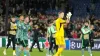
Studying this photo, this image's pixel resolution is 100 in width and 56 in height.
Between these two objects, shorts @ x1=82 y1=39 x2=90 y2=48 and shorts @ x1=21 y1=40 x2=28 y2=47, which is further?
shorts @ x1=82 y1=39 x2=90 y2=48

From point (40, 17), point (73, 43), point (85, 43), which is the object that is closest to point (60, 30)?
point (85, 43)

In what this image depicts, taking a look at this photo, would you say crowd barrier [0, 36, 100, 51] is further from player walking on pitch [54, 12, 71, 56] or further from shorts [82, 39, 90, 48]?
player walking on pitch [54, 12, 71, 56]

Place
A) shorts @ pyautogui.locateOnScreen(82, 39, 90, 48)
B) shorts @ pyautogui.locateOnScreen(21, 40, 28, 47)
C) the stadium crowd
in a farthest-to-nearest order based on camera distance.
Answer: the stadium crowd < shorts @ pyautogui.locateOnScreen(82, 39, 90, 48) < shorts @ pyautogui.locateOnScreen(21, 40, 28, 47)

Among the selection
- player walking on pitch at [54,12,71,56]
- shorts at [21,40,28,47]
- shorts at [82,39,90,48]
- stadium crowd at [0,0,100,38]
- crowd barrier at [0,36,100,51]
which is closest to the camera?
player walking on pitch at [54,12,71,56]

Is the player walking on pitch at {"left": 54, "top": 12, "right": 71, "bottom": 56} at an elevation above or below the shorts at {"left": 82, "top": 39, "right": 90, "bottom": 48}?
Result: above

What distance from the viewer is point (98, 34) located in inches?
1292

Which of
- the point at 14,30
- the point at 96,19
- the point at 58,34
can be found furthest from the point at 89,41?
the point at 96,19

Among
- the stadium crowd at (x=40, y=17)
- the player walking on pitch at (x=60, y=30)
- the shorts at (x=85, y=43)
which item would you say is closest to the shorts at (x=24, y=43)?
the player walking on pitch at (x=60, y=30)

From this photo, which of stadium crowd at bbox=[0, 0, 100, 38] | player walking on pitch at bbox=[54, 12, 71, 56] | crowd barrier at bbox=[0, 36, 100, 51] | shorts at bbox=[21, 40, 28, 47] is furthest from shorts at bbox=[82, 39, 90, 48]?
stadium crowd at bbox=[0, 0, 100, 38]

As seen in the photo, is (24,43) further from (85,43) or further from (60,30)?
(85,43)

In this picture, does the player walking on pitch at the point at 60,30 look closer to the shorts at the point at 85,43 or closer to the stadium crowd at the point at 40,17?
the shorts at the point at 85,43

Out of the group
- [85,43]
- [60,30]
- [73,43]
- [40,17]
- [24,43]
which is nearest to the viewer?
[60,30]

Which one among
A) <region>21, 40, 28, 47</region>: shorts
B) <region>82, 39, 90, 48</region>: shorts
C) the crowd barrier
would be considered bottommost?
the crowd barrier

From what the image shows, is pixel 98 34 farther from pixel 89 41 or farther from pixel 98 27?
pixel 89 41
